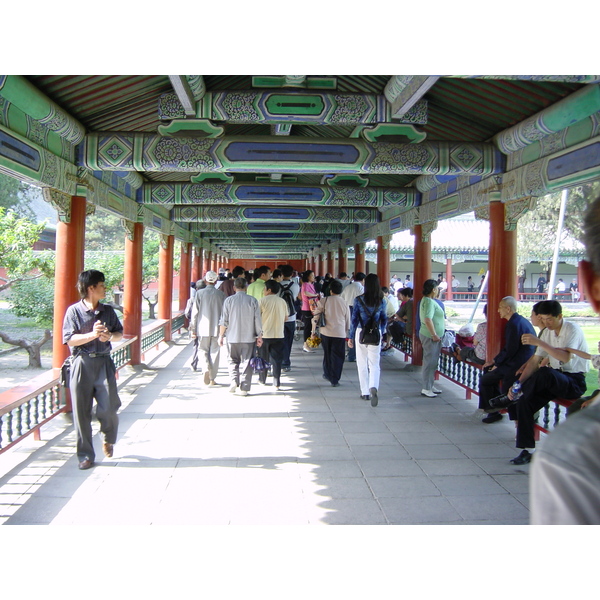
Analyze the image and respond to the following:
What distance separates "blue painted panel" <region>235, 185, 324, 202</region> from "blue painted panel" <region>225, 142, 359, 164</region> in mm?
3128

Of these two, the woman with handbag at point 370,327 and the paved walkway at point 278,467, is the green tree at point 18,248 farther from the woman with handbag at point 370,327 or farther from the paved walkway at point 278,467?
the woman with handbag at point 370,327

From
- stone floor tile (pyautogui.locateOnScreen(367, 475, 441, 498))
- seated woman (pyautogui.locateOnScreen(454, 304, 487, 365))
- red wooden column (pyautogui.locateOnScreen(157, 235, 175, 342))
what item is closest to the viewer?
stone floor tile (pyautogui.locateOnScreen(367, 475, 441, 498))

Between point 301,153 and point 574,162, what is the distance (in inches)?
113

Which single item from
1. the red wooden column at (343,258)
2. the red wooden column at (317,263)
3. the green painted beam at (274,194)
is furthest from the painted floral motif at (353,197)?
the red wooden column at (317,263)

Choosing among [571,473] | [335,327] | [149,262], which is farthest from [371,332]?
[149,262]

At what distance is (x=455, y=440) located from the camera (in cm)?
538

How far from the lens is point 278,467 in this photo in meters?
4.59

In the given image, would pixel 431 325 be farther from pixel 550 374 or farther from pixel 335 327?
pixel 550 374

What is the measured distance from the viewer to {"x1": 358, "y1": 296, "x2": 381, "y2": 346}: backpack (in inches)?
257

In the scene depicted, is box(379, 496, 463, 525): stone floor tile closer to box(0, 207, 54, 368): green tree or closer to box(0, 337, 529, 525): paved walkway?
box(0, 337, 529, 525): paved walkway

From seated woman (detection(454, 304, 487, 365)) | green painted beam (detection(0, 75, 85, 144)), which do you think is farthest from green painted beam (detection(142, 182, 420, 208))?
green painted beam (detection(0, 75, 85, 144))

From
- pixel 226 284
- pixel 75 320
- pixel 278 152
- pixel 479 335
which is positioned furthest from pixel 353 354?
pixel 75 320

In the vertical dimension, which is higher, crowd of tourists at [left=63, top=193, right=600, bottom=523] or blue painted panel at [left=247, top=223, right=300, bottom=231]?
blue painted panel at [left=247, top=223, right=300, bottom=231]

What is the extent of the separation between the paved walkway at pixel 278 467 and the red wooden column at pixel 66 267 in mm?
855
